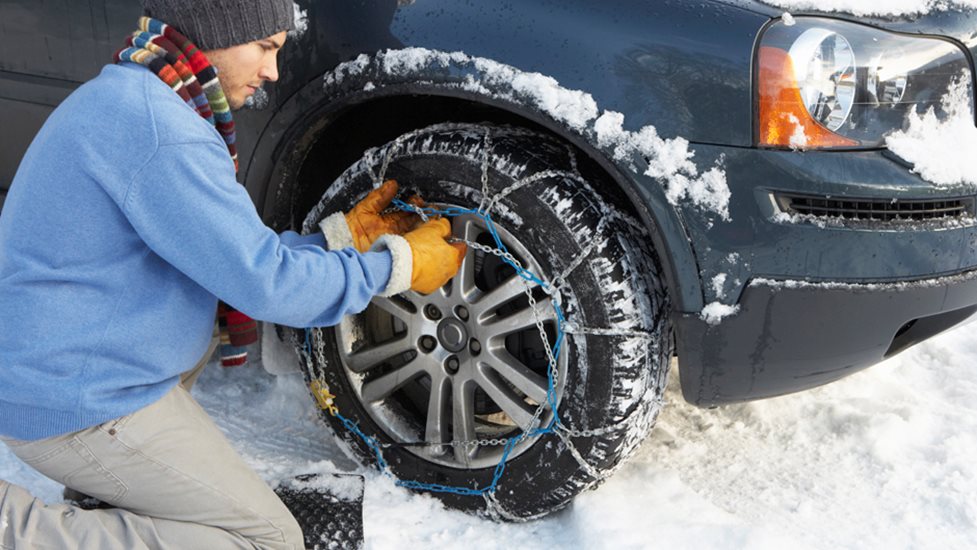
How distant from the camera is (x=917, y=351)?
10.7 feet

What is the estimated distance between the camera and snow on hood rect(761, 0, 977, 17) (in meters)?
1.95

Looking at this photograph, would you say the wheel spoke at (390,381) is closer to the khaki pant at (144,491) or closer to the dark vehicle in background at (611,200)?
the dark vehicle in background at (611,200)

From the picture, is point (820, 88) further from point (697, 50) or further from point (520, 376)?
point (520, 376)

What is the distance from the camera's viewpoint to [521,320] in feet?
7.29

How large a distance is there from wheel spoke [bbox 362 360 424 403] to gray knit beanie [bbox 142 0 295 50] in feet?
3.08

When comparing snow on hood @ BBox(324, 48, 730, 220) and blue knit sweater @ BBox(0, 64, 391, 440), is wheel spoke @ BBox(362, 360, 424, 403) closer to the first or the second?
blue knit sweater @ BBox(0, 64, 391, 440)

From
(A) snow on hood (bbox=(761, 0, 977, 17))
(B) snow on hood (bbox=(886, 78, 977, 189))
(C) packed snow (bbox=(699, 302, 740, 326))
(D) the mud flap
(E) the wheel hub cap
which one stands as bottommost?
(D) the mud flap

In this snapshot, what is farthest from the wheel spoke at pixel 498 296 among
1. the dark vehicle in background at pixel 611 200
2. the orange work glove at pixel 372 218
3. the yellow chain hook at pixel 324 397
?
the yellow chain hook at pixel 324 397

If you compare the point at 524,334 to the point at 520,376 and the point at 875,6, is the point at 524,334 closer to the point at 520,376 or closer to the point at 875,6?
the point at 520,376

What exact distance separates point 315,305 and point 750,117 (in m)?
0.97

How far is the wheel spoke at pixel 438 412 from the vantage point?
7.78 ft

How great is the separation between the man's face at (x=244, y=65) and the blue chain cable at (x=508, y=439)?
0.48 m

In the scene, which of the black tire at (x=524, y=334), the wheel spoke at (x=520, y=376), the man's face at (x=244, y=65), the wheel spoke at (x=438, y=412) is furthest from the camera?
the wheel spoke at (x=438, y=412)

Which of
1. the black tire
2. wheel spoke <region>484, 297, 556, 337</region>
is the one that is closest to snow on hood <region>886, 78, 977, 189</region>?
the black tire
